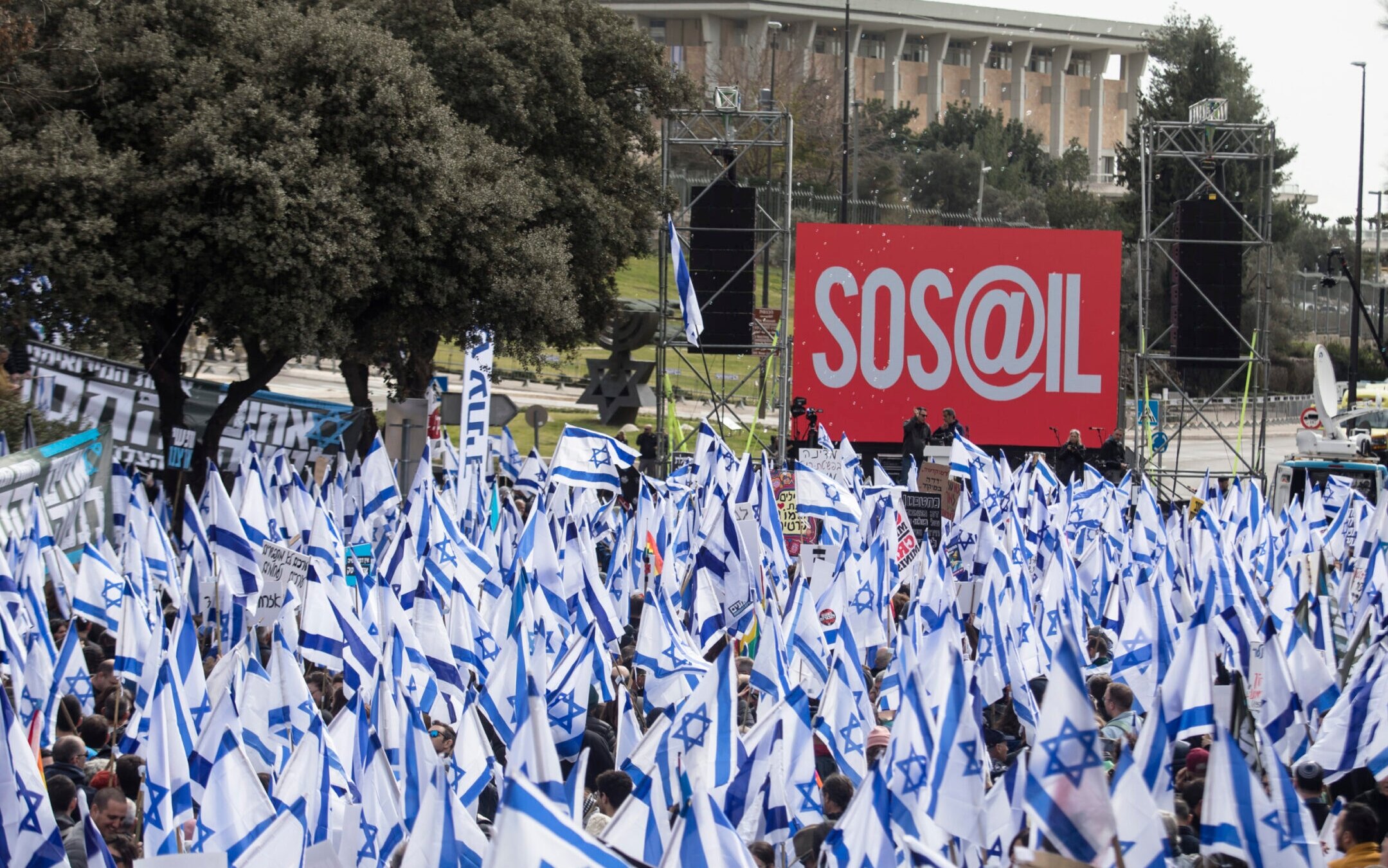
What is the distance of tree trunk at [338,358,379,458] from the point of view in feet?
77.2

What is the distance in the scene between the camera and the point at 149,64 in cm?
1858

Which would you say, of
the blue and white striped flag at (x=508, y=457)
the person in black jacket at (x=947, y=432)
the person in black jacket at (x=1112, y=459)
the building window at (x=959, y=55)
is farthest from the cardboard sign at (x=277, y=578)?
the building window at (x=959, y=55)

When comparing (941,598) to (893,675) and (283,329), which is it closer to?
(893,675)

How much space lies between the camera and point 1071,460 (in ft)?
74.0

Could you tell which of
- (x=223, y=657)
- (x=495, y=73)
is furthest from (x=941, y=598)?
(x=495, y=73)

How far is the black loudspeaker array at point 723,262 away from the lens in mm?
23297

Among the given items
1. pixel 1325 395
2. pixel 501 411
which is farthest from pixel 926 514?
pixel 1325 395

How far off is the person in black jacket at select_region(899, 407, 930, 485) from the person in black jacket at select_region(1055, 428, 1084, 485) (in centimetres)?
188

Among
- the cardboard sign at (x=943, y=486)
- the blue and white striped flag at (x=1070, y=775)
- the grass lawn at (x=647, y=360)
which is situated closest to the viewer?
the blue and white striped flag at (x=1070, y=775)

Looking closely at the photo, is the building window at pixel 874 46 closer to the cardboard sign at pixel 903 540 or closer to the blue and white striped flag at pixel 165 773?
the cardboard sign at pixel 903 540

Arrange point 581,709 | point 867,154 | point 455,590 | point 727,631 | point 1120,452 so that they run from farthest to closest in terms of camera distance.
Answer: point 867,154 → point 1120,452 → point 727,631 → point 455,590 → point 581,709

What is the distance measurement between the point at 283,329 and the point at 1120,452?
12.2m

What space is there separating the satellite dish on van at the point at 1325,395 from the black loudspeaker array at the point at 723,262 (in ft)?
36.0

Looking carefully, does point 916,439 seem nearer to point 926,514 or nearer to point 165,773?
point 926,514
